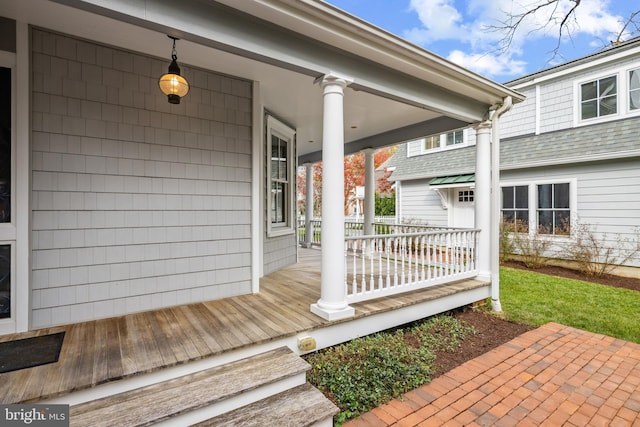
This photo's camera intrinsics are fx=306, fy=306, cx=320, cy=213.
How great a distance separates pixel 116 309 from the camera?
3.11 m

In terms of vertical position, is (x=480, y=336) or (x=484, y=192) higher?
(x=484, y=192)

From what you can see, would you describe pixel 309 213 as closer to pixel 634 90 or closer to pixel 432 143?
pixel 432 143

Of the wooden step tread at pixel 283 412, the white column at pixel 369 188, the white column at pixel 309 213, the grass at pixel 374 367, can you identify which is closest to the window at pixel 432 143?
the white column at pixel 369 188

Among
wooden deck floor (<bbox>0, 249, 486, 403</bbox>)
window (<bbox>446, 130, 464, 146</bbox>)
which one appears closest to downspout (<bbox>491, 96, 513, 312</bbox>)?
wooden deck floor (<bbox>0, 249, 486, 403</bbox>)

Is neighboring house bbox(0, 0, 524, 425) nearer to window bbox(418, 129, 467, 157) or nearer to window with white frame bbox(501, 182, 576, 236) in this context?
window with white frame bbox(501, 182, 576, 236)

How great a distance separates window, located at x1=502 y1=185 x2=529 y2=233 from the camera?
26.1 ft

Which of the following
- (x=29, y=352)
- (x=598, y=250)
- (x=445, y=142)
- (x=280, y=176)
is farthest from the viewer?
(x=445, y=142)

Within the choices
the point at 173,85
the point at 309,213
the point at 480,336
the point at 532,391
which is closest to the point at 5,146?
the point at 173,85

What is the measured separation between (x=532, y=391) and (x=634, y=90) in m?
7.54

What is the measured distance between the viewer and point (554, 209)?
7488 millimetres

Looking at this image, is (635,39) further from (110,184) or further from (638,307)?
(110,184)

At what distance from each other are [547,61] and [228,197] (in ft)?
15.4

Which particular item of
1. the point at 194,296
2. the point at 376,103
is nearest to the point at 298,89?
the point at 376,103

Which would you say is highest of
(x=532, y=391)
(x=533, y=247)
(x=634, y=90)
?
(x=634, y=90)
